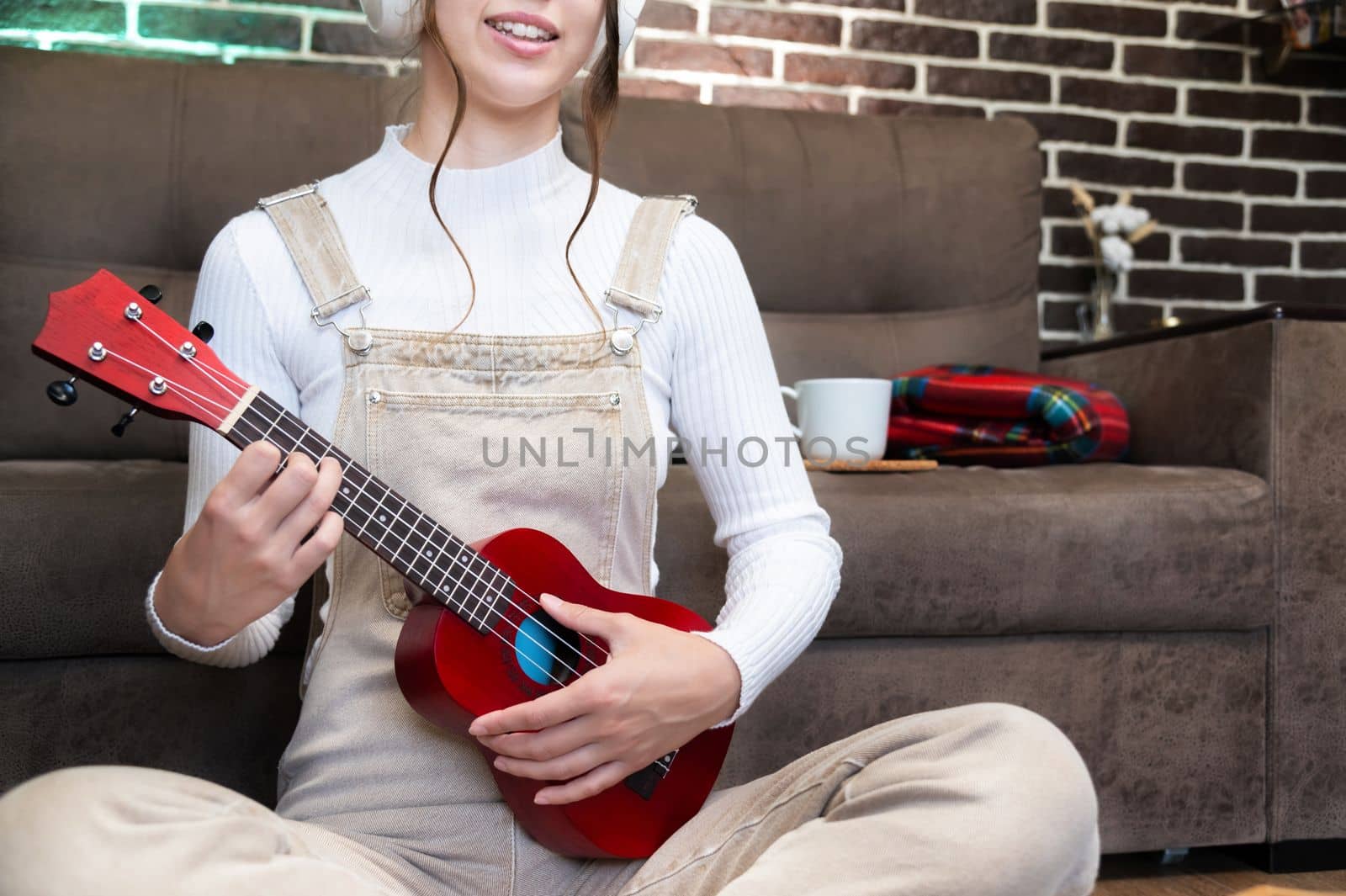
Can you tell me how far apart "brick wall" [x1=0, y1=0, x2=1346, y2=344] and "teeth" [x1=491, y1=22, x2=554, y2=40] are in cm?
140

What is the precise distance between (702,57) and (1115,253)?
2.94 feet

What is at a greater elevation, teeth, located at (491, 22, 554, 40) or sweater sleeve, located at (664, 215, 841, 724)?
teeth, located at (491, 22, 554, 40)

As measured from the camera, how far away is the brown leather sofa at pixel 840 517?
1.18m

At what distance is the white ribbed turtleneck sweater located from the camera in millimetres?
857

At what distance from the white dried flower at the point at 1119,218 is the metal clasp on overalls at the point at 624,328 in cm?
169

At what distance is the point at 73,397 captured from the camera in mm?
621

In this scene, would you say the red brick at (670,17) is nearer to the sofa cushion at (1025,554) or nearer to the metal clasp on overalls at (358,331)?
the sofa cushion at (1025,554)

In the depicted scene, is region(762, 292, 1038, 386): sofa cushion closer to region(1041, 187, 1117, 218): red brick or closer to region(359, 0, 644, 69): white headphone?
region(1041, 187, 1117, 218): red brick

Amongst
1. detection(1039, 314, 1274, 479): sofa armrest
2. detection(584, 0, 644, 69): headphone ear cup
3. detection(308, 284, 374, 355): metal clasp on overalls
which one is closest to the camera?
detection(308, 284, 374, 355): metal clasp on overalls

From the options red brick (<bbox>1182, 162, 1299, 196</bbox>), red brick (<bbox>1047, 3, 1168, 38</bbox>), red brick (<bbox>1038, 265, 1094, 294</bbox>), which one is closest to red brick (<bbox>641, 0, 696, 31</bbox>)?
red brick (<bbox>1047, 3, 1168, 38</bbox>)

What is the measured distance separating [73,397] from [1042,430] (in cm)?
131

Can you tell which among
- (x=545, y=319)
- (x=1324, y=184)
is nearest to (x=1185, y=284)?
(x=1324, y=184)

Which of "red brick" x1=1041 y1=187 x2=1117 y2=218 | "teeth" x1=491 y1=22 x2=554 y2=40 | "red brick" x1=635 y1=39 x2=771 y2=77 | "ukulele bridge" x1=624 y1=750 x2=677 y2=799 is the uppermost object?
"red brick" x1=635 y1=39 x2=771 y2=77

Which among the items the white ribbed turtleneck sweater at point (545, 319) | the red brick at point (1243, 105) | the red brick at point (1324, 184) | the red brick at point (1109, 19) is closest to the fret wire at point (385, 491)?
the white ribbed turtleneck sweater at point (545, 319)
